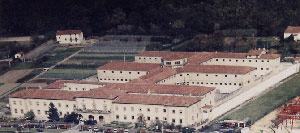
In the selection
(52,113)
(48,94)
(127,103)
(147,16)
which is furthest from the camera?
(147,16)

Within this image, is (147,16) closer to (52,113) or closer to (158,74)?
(158,74)

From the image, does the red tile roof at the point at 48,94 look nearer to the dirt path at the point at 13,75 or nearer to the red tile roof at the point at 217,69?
the red tile roof at the point at 217,69

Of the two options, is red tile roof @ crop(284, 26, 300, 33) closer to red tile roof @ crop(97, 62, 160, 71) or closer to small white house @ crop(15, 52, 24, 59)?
red tile roof @ crop(97, 62, 160, 71)

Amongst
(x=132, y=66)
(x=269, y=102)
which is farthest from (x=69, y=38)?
(x=269, y=102)

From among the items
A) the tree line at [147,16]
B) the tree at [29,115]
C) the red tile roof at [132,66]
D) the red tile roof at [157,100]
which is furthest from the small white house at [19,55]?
the red tile roof at [157,100]

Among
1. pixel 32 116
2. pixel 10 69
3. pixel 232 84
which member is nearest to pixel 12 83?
pixel 10 69

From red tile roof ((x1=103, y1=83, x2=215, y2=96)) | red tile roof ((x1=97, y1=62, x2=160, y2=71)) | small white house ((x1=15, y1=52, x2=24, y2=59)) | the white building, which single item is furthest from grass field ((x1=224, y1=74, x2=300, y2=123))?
small white house ((x1=15, y1=52, x2=24, y2=59))
